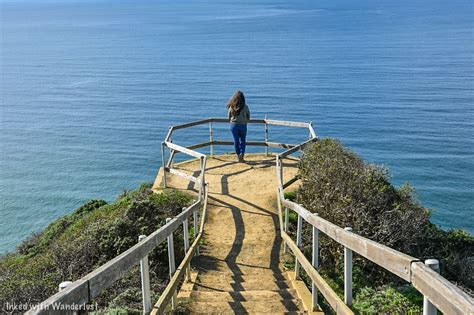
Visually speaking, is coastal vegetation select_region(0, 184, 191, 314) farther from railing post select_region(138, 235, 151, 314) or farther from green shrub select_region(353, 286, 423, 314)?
green shrub select_region(353, 286, 423, 314)

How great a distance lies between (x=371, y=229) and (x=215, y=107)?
3801 cm

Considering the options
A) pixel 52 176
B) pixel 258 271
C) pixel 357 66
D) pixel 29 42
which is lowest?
pixel 52 176

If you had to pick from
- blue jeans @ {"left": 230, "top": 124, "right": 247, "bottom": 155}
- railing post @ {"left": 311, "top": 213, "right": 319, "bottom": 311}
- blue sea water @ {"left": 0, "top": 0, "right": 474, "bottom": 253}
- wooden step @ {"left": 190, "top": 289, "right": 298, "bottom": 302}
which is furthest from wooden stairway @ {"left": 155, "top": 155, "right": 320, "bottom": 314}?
blue sea water @ {"left": 0, "top": 0, "right": 474, "bottom": 253}

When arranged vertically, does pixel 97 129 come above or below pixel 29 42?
below

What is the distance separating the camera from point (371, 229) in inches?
343

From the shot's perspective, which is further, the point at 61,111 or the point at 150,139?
the point at 61,111

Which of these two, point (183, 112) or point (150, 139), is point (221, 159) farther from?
point (183, 112)

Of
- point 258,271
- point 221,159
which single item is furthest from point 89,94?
point 258,271

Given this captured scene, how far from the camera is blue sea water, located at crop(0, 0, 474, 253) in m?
31.5

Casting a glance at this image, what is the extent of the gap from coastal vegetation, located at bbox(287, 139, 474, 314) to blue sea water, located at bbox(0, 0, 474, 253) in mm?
15636

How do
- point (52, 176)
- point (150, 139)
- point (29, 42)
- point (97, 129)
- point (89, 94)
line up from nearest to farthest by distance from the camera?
1. point (52, 176)
2. point (150, 139)
3. point (97, 129)
4. point (89, 94)
5. point (29, 42)

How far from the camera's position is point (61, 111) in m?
49.3

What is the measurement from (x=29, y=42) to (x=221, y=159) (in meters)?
103

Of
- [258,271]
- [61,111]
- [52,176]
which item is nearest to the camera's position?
[258,271]
